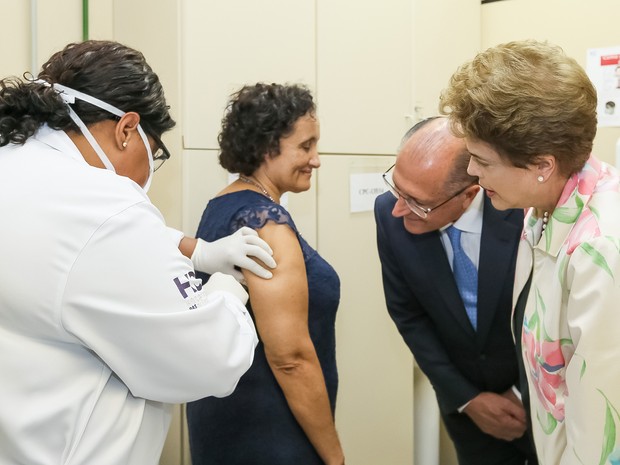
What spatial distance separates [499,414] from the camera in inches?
64.2

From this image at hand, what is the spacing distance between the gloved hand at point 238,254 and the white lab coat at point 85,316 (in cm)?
33

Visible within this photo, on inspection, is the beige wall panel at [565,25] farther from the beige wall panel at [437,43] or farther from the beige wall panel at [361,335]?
the beige wall panel at [361,335]

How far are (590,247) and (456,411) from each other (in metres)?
0.92

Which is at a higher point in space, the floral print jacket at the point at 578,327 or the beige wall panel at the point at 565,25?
the beige wall panel at the point at 565,25

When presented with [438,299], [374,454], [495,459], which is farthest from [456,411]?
[374,454]

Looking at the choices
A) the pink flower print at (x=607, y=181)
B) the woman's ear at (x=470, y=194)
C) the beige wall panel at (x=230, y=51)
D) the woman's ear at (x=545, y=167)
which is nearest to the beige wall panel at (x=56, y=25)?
the beige wall panel at (x=230, y=51)

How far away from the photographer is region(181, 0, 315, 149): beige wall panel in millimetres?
1594

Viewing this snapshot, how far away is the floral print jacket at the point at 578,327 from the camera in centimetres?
96

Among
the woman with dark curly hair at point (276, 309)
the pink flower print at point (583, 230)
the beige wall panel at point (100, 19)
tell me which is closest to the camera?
the pink flower print at point (583, 230)

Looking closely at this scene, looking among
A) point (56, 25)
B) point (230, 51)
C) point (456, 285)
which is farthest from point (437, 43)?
point (56, 25)

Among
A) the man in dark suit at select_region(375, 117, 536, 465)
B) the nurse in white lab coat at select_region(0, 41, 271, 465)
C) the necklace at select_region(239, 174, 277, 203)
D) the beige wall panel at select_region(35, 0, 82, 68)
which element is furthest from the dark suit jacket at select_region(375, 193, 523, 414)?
the beige wall panel at select_region(35, 0, 82, 68)

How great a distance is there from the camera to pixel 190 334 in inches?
38.2

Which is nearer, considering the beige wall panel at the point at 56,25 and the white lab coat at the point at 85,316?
the white lab coat at the point at 85,316

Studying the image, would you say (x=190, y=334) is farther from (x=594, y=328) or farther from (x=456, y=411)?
(x=456, y=411)
